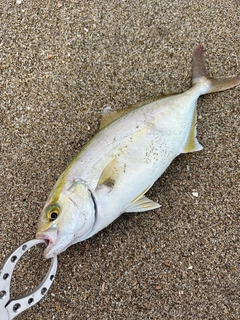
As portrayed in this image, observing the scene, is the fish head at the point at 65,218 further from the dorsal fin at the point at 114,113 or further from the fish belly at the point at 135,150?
the dorsal fin at the point at 114,113

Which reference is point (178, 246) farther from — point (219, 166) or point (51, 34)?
point (51, 34)

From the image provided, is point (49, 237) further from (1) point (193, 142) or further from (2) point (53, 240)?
(1) point (193, 142)

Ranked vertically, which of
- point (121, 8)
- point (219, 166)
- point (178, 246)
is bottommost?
point (178, 246)

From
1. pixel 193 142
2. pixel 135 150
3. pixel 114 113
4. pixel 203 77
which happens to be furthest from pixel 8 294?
pixel 203 77

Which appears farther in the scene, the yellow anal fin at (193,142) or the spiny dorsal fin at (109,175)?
the yellow anal fin at (193,142)

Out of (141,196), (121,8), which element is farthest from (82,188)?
(121,8)

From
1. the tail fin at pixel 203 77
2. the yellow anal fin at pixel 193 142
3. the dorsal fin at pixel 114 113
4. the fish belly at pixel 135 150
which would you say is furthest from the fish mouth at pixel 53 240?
the tail fin at pixel 203 77

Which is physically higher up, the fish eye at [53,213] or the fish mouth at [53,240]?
the fish eye at [53,213]
